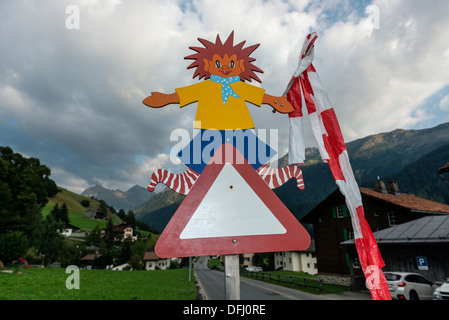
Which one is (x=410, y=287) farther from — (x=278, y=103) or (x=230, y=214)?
(x=230, y=214)

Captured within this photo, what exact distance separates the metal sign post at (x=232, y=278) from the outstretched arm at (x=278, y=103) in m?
1.60

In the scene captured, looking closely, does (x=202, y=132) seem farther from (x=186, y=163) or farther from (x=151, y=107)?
(x=151, y=107)

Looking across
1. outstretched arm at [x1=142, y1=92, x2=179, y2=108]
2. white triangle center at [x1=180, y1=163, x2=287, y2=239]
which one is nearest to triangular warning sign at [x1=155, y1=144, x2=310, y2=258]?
white triangle center at [x1=180, y1=163, x2=287, y2=239]

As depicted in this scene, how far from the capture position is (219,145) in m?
2.19

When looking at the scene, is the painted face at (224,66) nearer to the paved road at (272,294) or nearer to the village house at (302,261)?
the paved road at (272,294)

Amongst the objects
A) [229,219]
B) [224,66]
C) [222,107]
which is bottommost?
[229,219]

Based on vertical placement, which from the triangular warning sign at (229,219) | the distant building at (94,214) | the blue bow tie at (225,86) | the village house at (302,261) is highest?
the distant building at (94,214)

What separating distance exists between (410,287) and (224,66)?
48.3 feet

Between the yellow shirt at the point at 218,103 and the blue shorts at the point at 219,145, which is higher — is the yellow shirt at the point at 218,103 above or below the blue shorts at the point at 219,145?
above

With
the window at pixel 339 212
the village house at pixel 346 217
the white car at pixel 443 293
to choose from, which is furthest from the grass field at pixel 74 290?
the window at pixel 339 212

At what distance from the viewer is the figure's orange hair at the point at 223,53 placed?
8.38 ft

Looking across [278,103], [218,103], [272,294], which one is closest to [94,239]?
[272,294]
